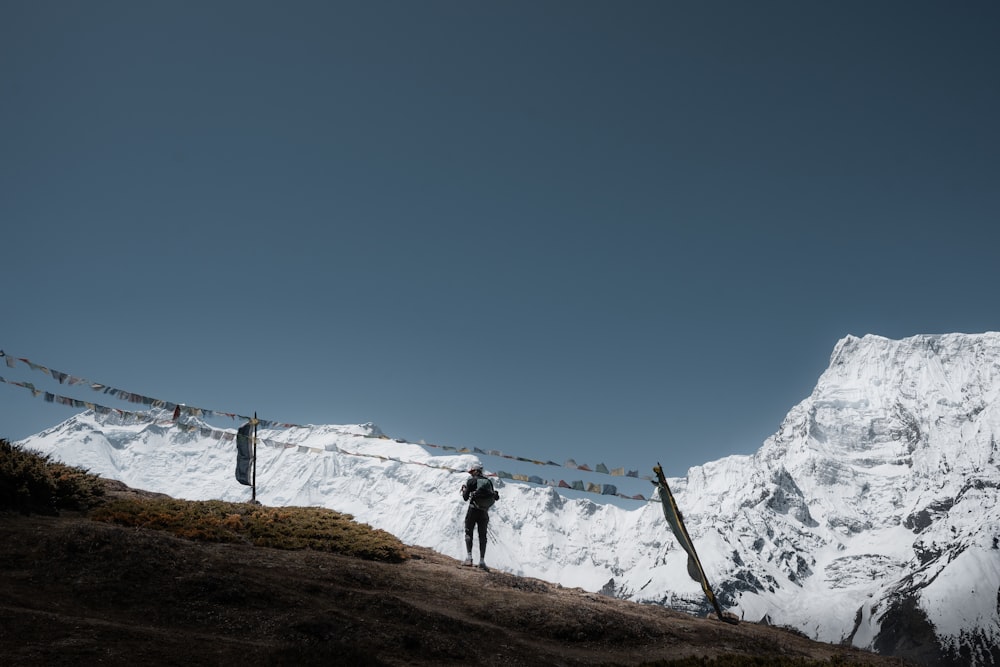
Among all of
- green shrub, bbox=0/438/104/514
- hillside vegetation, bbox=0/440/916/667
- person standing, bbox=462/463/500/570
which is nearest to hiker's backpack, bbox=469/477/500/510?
person standing, bbox=462/463/500/570

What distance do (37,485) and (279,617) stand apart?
400 inches

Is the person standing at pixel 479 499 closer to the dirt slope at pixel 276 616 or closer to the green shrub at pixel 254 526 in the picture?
the green shrub at pixel 254 526

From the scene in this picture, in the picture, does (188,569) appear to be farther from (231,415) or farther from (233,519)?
(231,415)

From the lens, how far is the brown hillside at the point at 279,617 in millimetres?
10906

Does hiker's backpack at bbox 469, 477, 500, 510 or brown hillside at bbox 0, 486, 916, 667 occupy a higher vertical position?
hiker's backpack at bbox 469, 477, 500, 510

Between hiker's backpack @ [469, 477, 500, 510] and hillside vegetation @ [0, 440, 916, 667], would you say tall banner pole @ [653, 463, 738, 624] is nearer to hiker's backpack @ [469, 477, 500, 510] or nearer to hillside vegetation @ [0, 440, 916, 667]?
hillside vegetation @ [0, 440, 916, 667]

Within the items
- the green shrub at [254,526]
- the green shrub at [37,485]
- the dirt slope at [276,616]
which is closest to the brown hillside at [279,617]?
the dirt slope at [276,616]

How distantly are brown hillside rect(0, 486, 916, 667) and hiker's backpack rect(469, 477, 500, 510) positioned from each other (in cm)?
319

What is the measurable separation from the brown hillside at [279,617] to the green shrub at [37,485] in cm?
91

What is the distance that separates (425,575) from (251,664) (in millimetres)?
9228

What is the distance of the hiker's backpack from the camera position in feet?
72.5

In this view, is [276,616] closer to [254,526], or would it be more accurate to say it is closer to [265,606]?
[265,606]

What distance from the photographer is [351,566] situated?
715 inches

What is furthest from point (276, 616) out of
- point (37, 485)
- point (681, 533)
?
point (681, 533)
